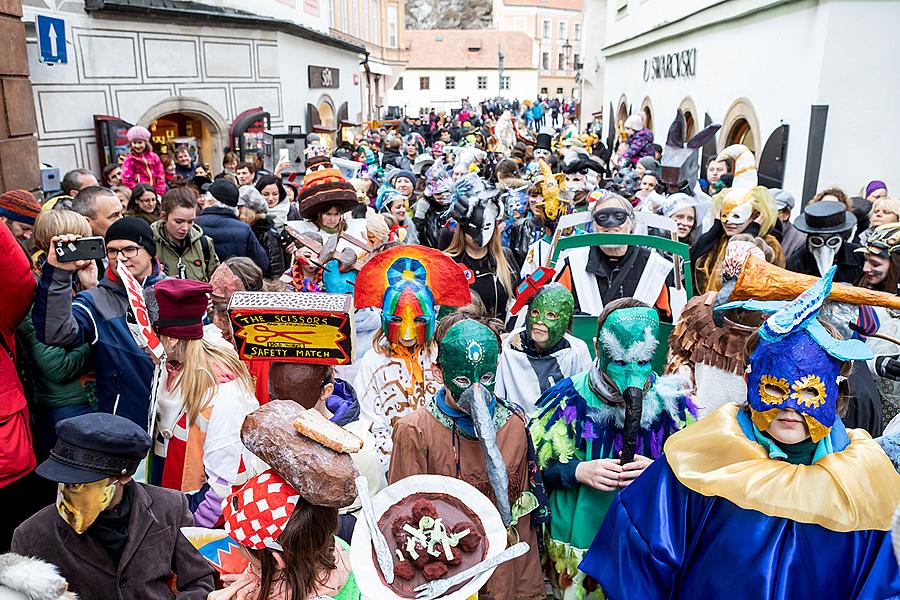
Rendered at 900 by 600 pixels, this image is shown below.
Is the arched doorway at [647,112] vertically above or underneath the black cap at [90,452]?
above

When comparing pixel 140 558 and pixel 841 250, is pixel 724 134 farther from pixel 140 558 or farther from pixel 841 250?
pixel 140 558

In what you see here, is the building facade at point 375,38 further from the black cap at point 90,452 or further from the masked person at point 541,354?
the black cap at point 90,452

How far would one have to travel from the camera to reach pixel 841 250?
495cm

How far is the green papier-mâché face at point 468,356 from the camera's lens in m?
2.45

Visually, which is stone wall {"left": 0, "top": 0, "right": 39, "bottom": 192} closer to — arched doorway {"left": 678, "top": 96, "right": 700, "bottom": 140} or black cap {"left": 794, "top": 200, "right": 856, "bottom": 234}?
black cap {"left": 794, "top": 200, "right": 856, "bottom": 234}

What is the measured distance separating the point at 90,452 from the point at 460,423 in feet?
4.13

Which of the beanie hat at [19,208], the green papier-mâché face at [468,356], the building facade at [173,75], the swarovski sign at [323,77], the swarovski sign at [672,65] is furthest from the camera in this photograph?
the swarovski sign at [323,77]

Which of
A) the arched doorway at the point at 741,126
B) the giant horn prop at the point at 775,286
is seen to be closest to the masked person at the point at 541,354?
the giant horn prop at the point at 775,286

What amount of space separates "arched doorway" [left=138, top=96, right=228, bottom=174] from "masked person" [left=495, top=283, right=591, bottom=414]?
423 inches

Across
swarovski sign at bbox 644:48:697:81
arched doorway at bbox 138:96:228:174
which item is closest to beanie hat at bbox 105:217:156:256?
arched doorway at bbox 138:96:228:174

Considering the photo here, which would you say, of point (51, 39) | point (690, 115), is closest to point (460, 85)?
point (690, 115)

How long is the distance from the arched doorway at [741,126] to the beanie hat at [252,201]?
8.19 m

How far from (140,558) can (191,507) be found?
1.86ft

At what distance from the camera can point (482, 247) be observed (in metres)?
5.23
